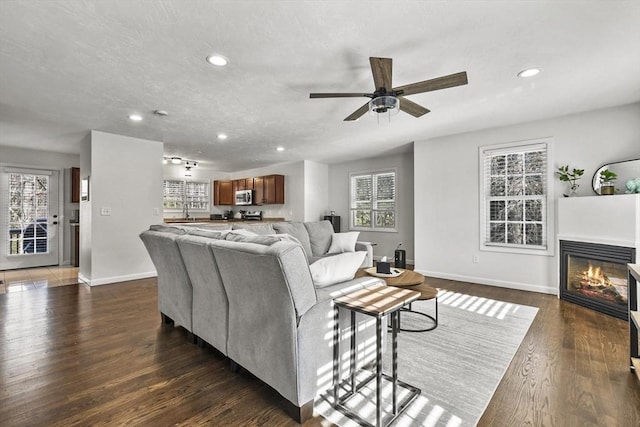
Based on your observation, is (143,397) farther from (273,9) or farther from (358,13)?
(358,13)

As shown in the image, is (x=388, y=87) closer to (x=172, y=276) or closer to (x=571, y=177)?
(x=172, y=276)

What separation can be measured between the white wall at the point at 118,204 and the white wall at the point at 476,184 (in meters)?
4.67

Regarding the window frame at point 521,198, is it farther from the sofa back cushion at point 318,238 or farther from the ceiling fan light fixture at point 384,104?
A: the ceiling fan light fixture at point 384,104

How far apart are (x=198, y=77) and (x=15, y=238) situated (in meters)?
5.99

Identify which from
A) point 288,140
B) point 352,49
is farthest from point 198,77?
point 288,140

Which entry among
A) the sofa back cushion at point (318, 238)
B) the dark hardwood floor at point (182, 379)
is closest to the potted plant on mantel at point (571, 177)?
the dark hardwood floor at point (182, 379)

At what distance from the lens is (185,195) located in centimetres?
832

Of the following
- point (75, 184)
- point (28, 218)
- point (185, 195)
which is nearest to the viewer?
point (28, 218)

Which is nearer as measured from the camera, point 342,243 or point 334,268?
point 334,268

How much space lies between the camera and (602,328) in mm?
2855

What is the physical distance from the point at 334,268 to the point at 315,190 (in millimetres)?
5575

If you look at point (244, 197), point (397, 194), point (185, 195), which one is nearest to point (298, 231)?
point (397, 194)

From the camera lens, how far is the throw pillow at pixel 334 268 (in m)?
1.78

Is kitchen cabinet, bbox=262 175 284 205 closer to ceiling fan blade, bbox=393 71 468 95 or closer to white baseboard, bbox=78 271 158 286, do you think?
white baseboard, bbox=78 271 158 286
